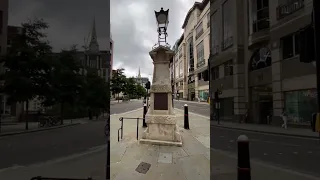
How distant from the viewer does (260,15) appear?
1.16 metres

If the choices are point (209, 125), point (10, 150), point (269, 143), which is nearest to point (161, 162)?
point (209, 125)

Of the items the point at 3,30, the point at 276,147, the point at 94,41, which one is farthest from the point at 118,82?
the point at 276,147

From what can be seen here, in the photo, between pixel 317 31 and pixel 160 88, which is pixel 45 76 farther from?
pixel 317 31

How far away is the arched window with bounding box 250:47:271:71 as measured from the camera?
3.67 feet

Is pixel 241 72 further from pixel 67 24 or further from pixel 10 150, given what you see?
pixel 10 150

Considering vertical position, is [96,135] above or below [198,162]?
above

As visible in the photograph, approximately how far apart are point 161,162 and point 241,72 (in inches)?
28.4

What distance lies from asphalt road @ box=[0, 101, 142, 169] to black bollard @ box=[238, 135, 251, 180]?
67cm

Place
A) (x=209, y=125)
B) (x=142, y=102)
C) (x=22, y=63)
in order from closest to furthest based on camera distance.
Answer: (x=22, y=63) < (x=209, y=125) < (x=142, y=102)

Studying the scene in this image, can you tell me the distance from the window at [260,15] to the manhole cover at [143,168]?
99 cm

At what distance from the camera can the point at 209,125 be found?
144 cm

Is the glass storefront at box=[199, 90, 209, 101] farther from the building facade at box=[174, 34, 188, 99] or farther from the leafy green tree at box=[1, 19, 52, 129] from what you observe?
the leafy green tree at box=[1, 19, 52, 129]

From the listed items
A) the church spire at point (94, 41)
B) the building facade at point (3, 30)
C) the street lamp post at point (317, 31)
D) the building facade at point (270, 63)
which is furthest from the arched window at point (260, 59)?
the building facade at point (3, 30)

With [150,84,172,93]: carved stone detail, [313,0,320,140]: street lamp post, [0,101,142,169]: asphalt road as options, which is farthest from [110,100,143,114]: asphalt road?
[313,0,320,140]: street lamp post
